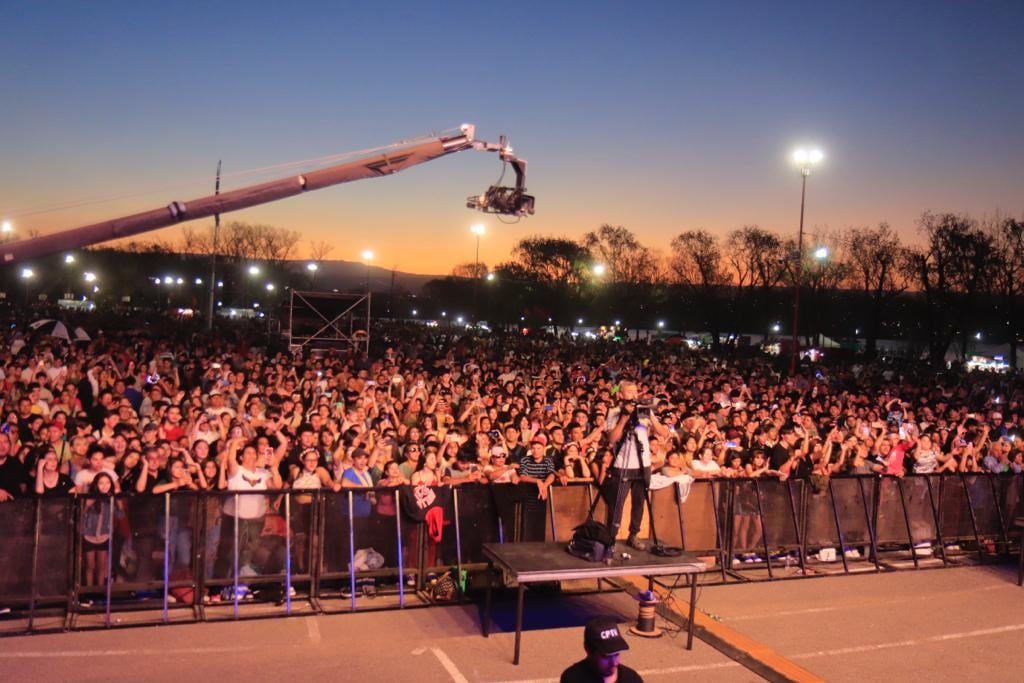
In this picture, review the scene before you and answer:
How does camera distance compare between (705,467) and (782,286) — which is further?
(782,286)

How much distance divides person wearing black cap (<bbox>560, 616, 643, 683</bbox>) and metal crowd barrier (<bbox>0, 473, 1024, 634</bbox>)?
14.8 feet

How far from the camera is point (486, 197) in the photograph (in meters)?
14.6

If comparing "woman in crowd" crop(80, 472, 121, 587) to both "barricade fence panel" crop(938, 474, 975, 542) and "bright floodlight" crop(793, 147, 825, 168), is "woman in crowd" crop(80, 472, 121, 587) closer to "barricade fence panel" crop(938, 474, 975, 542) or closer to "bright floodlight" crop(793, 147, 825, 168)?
"barricade fence panel" crop(938, 474, 975, 542)

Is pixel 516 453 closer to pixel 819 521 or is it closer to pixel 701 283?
pixel 819 521

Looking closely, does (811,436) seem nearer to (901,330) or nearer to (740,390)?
(740,390)

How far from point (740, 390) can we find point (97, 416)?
43.1 feet

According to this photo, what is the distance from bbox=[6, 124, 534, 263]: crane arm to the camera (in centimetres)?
1220

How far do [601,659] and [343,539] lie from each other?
4.80 meters

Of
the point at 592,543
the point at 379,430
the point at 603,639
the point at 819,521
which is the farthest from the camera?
the point at 379,430

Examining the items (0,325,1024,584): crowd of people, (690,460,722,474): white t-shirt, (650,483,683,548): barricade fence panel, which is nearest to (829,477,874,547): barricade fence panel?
(0,325,1024,584): crowd of people

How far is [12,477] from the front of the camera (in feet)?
25.5

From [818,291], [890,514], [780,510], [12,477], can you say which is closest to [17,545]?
[12,477]

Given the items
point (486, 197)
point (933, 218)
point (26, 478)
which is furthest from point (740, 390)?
point (933, 218)

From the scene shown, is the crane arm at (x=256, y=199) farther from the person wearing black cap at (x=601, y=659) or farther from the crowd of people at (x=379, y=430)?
the person wearing black cap at (x=601, y=659)
